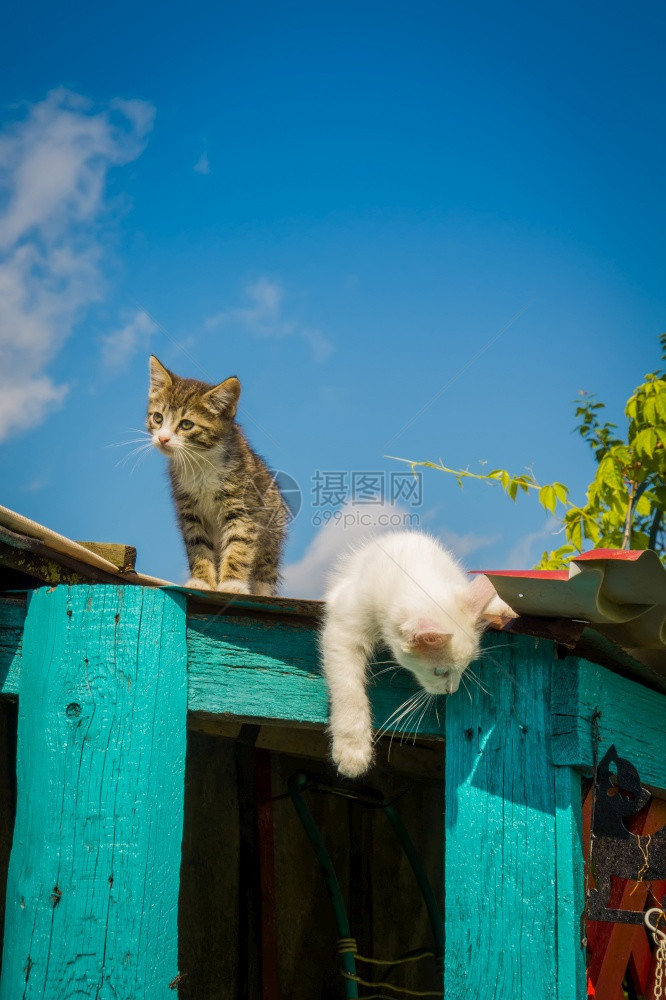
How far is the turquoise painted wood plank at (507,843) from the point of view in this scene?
2320mm

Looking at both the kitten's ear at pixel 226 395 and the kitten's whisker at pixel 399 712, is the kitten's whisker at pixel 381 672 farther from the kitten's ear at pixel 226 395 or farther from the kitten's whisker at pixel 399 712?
the kitten's ear at pixel 226 395

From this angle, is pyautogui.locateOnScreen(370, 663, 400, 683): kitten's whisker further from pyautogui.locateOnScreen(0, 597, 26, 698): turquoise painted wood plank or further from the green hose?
the green hose

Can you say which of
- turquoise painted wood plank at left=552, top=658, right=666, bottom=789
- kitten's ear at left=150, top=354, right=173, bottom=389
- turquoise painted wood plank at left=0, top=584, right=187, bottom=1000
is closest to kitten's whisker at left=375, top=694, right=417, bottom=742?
turquoise painted wood plank at left=552, top=658, right=666, bottom=789

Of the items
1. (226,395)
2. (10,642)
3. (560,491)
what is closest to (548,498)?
(560,491)

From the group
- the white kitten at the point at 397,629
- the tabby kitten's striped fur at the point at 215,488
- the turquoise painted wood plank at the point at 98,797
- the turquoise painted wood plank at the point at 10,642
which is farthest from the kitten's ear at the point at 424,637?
the tabby kitten's striped fur at the point at 215,488

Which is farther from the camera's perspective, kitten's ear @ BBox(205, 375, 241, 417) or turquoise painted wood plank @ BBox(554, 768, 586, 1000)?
kitten's ear @ BBox(205, 375, 241, 417)

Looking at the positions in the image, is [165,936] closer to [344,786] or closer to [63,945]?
[63,945]

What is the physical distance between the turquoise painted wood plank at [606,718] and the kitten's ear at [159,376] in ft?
9.37

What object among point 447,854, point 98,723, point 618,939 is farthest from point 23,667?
point 618,939

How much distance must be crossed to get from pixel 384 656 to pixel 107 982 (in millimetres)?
1219

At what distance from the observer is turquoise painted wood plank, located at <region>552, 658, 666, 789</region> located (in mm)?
2412

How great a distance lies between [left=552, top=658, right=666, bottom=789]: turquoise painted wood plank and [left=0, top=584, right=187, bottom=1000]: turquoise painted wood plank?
3.73 ft

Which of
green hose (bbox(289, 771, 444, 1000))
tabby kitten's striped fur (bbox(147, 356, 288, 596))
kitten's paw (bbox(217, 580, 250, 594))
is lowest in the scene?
green hose (bbox(289, 771, 444, 1000))

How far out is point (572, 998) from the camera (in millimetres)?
2260
